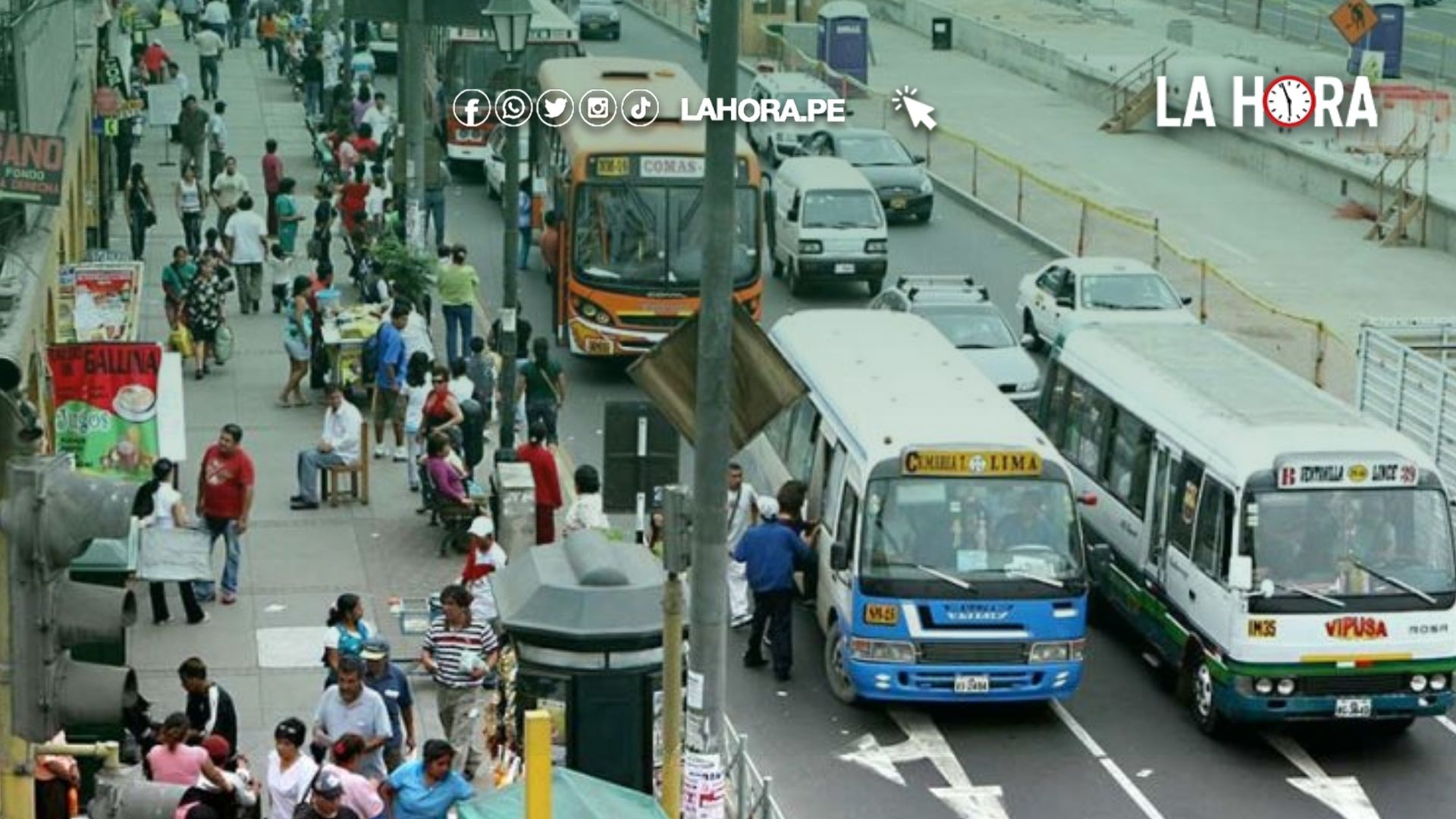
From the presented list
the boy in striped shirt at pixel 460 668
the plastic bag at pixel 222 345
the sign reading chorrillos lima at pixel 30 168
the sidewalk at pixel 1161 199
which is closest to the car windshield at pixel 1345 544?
the boy in striped shirt at pixel 460 668

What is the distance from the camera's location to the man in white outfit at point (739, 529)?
75.3 feet

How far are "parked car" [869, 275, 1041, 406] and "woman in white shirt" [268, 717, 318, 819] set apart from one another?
15.2 meters

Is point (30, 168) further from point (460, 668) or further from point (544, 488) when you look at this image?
point (460, 668)

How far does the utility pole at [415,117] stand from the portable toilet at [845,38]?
84.5 feet

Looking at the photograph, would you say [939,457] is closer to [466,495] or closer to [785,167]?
[466,495]

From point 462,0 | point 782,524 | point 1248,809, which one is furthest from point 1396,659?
point 462,0

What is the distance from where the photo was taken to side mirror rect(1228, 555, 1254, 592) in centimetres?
1992

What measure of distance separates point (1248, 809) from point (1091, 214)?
84.6 ft

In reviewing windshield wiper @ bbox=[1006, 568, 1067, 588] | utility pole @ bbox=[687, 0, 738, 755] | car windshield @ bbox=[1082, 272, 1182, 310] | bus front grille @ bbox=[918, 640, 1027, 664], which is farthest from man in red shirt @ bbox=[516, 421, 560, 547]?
car windshield @ bbox=[1082, 272, 1182, 310]

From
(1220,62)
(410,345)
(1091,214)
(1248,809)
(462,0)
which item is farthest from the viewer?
(1220,62)

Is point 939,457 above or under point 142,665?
above

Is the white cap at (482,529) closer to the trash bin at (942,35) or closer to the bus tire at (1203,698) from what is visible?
the bus tire at (1203,698)

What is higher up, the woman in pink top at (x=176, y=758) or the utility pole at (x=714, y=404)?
the utility pole at (x=714, y=404)

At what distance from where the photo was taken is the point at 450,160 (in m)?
48.6
